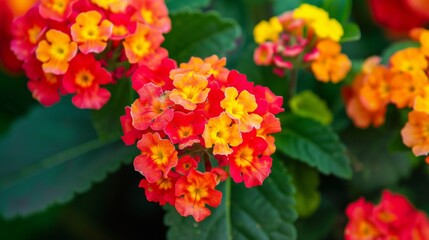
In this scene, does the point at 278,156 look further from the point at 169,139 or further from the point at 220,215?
the point at 169,139

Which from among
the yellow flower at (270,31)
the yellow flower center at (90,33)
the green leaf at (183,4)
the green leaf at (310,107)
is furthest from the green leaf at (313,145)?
the yellow flower center at (90,33)

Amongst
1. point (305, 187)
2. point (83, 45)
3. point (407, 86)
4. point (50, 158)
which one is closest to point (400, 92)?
point (407, 86)

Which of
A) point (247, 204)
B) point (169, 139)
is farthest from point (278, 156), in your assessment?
point (169, 139)

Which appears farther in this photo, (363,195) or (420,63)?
(363,195)

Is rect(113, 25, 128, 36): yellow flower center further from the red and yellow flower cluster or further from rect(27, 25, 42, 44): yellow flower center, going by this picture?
the red and yellow flower cluster

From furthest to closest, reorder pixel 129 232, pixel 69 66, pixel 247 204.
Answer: pixel 129 232 < pixel 247 204 < pixel 69 66

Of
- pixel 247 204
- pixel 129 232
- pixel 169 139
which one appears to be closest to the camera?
pixel 169 139

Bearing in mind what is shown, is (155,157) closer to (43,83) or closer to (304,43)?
(43,83)
